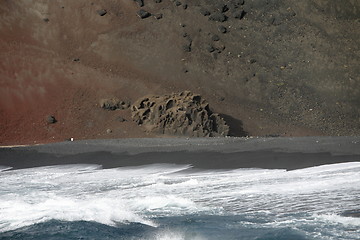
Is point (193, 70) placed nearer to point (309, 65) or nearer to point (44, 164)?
point (309, 65)

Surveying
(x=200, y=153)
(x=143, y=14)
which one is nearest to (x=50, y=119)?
(x=143, y=14)

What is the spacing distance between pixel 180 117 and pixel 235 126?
5.17 m

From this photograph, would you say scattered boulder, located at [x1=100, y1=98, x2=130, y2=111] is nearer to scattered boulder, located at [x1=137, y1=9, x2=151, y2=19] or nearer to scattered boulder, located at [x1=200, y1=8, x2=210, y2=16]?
scattered boulder, located at [x1=137, y1=9, x2=151, y2=19]

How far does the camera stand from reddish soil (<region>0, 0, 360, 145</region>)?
99.1 ft

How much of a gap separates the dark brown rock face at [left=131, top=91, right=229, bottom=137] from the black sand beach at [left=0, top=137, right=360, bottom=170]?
4383 mm

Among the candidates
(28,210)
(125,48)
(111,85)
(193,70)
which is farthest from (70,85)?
(28,210)

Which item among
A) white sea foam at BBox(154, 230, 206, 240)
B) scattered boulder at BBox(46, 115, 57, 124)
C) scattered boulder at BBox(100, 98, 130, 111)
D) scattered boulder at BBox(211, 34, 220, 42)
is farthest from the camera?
scattered boulder at BBox(211, 34, 220, 42)

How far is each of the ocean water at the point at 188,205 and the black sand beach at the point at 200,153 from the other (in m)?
1.13

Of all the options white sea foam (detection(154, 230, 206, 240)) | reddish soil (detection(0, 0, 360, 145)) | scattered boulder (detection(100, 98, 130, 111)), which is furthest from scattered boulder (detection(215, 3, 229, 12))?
white sea foam (detection(154, 230, 206, 240))

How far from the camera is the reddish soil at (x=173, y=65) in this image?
30.2 metres

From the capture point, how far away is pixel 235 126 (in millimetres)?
30203

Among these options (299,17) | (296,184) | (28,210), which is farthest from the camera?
(299,17)

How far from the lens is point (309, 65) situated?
35.2 meters

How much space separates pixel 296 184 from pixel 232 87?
21528mm
